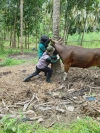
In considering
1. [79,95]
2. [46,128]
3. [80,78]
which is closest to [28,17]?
[80,78]

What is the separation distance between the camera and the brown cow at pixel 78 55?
25.6 feet

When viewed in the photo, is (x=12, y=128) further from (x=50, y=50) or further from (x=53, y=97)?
(x=50, y=50)

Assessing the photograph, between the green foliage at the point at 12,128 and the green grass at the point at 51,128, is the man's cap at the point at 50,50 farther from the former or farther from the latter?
the green foliage at the point at 12,128

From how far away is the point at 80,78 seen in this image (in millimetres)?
8172

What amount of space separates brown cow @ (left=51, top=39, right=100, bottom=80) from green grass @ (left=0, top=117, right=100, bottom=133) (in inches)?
129

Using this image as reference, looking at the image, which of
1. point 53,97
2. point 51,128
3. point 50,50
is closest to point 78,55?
point 50,50

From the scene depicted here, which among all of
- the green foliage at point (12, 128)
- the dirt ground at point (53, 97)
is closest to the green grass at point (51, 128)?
the green foliage at point (12, 128)

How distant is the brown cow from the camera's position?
780cm

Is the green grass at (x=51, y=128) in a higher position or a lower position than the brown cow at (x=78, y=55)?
lower

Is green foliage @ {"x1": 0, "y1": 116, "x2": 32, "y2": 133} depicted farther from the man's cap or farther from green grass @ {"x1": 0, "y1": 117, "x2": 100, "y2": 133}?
the man's cap

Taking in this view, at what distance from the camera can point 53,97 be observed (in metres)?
6.58

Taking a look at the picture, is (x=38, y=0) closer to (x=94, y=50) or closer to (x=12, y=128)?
(x=94, y=50)

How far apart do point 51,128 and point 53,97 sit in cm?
184

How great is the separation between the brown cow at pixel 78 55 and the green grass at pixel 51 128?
3.28 m
